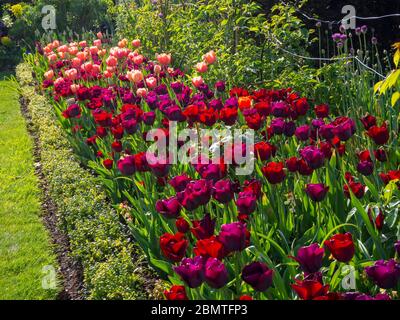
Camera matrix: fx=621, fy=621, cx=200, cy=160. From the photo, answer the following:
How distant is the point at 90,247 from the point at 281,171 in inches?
54.4

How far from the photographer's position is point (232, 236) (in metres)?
2.13

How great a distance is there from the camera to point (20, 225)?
4684 millimetres

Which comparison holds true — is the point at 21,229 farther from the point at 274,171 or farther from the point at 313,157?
the point at 313,157

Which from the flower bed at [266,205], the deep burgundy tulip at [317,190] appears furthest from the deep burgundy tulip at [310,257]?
the deep burgundy tulip at [317,190]

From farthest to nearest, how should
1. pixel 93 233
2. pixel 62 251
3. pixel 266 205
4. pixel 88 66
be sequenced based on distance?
pixel 88 66 < pixel 62 251 < pixel 93 233 < pixel 266 205

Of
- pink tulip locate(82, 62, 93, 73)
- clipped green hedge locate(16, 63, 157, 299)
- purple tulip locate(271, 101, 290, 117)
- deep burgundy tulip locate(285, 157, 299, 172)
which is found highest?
pink tulip locate(82, 62, 93, 73)

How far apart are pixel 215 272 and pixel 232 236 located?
0.55ft

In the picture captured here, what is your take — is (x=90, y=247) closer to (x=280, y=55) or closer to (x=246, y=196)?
(x=246, y=196)

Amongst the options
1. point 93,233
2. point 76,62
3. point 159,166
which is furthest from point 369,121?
point 76,62

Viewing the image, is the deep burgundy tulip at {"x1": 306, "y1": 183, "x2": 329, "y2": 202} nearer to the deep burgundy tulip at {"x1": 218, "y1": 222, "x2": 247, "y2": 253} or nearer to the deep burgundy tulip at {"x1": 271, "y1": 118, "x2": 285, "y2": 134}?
the deep burgundy tulip at {"x1": 218, "y1": 222, "x2": 247, "y2": 253}

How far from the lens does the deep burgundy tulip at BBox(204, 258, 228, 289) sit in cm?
201

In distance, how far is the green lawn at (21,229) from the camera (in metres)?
3.75

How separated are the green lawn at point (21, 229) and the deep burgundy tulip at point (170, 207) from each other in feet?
4.27

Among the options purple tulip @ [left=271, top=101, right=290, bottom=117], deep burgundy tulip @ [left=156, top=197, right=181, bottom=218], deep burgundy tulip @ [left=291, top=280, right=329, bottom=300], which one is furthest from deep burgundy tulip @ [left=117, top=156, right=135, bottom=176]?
deep burgundy tulip @ [left=291, top=280, right=329, bottom=300]
